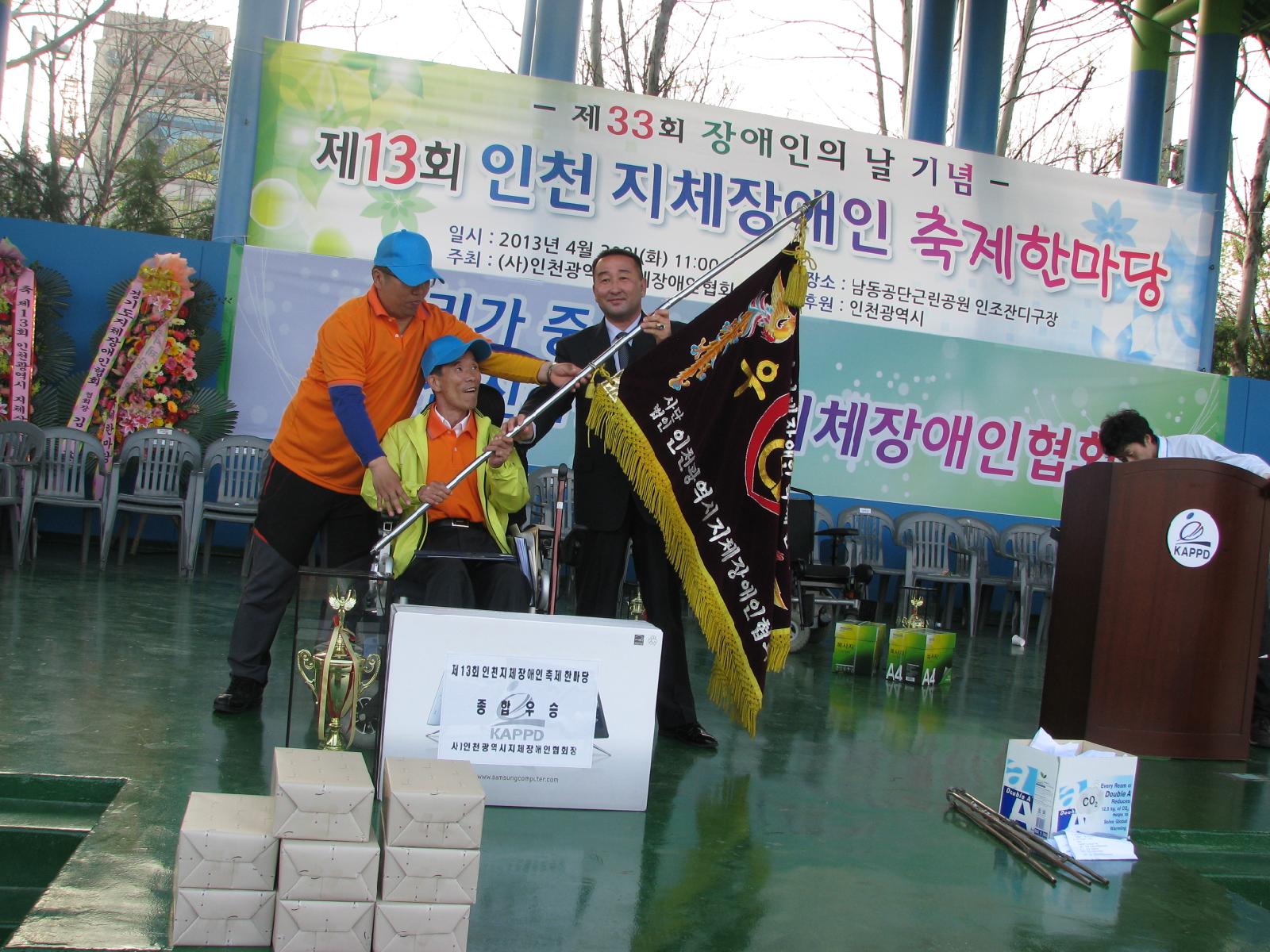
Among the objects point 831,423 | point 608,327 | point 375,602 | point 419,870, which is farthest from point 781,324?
point 831,423

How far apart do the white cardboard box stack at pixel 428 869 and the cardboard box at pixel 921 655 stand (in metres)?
3.79

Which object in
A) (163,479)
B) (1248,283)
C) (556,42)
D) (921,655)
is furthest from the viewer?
(1248,283)

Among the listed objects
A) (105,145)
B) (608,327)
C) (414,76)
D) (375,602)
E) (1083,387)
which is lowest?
(375,602)

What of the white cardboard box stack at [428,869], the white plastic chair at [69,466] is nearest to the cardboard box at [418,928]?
the white cardboard box stack at [428,869]

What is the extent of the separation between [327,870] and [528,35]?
7.15 metres

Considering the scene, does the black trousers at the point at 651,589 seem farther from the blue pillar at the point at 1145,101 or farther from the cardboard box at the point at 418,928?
the blue pillar at the point at 1145,101

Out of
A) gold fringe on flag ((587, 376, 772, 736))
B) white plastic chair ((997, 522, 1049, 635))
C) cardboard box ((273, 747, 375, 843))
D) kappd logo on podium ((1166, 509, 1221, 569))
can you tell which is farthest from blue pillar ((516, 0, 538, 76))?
cardboard box ((273, 747, 375, 843))

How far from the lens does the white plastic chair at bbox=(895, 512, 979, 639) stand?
779 cm

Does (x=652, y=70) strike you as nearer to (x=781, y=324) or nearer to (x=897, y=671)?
(x=897, y=671)

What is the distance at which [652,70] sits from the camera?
12.8 meters

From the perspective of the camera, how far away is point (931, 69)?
8.87m

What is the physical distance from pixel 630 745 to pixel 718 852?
0.36 meters

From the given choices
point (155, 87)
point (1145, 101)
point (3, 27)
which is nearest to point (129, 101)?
point (155, 87)

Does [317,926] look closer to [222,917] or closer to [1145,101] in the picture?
[222,917]
